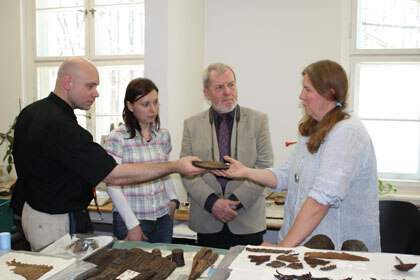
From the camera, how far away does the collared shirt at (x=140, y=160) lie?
7.55 ft

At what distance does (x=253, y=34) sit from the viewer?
395cm

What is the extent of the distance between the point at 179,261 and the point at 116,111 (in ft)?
11.1

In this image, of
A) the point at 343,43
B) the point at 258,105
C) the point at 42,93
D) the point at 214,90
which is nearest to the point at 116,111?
the point at 42,93

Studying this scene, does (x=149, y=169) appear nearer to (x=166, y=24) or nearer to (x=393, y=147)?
(x=166, y=24)

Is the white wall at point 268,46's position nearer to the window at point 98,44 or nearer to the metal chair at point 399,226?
the window at point 98,44

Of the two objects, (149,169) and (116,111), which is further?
(116,111)

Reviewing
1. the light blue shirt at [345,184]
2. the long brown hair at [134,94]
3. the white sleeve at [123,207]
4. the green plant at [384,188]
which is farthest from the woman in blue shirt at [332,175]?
the green plant at [384,188]

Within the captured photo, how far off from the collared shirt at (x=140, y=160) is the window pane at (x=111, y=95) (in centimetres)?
229

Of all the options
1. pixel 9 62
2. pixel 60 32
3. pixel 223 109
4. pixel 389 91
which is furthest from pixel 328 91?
pixel 9 62

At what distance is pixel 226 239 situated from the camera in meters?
2.49

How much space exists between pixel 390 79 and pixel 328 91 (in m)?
2.52

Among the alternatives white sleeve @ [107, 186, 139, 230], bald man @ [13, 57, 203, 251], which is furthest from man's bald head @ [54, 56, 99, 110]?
white sleeve @ [107, 186, 139, 230]

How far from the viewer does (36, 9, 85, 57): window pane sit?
15.6 ft

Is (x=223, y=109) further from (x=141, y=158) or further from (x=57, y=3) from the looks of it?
(x=57, y=3)
